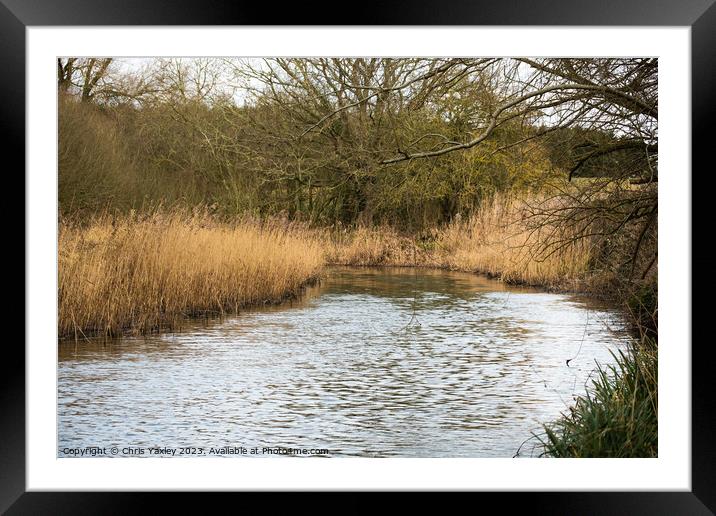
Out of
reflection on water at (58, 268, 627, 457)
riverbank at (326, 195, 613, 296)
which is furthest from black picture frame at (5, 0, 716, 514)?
riverbank at (326, 195, 613, 296)

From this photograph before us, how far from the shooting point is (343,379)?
804 cm

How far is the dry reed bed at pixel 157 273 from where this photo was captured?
9180 millimetres

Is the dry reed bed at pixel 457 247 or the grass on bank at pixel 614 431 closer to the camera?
the grass on bank at pixel 614 431

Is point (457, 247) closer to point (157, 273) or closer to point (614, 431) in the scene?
point (157, 273)

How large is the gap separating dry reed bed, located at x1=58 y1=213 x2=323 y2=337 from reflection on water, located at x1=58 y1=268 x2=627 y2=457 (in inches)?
15.3

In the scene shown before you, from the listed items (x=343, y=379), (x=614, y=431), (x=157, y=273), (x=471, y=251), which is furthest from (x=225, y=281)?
(x=614, y=431)

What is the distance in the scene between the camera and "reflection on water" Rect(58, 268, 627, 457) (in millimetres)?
6184

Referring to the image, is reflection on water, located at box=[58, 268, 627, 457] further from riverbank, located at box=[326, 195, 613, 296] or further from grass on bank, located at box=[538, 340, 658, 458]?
riverbank, located at box=[326, 195, 613, 296]

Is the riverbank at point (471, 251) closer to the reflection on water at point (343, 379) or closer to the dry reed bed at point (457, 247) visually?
the dry reed bed at point (457, 247)
